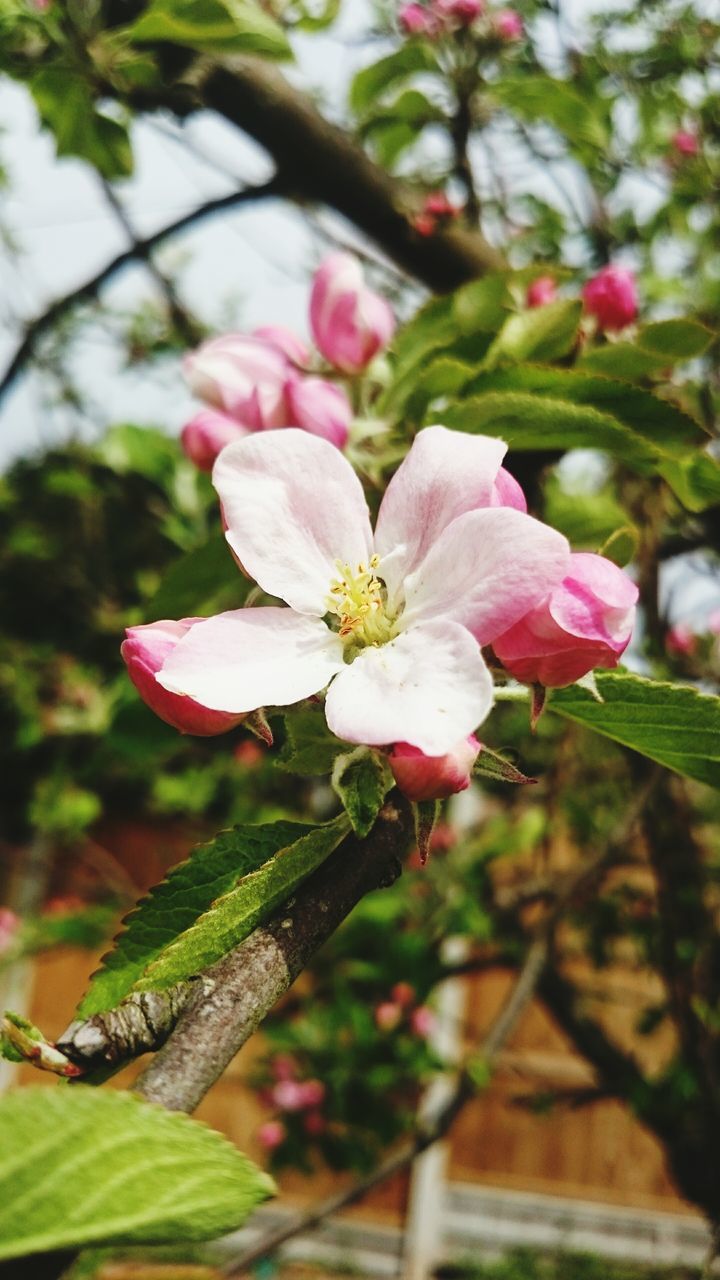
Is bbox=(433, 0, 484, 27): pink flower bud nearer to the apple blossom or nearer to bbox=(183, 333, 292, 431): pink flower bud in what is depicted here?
bbox=(183, 333, 292, 431): pink flower bud

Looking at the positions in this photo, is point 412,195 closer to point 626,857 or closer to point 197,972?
point 197,972

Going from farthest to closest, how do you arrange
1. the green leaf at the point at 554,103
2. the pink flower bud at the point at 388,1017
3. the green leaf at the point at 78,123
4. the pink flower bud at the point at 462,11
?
1. the pink flower bud at the point at 388,1017
2. the pink flower bud at the point at 462,11
3. the green leaf at the point at 554,103
4. the green leaf at the point at 78,123

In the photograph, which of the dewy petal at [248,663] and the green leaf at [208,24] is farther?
the green leaf at [208,24]

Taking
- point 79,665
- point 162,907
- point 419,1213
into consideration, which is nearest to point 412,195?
point 162,907

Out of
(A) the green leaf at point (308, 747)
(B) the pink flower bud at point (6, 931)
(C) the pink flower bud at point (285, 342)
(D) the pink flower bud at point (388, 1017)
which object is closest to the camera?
(A) the green leaf at point (308, 747)

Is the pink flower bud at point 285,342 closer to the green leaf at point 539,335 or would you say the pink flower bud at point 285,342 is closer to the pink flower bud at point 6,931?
the green leaf at point 539,335

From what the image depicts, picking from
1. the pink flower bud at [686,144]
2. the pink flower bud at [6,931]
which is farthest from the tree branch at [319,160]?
the pink flower bud at [6,931]

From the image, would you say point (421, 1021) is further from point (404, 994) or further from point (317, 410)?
point (317, 410)

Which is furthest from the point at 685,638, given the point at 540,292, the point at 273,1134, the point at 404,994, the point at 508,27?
the point at 273,1134
